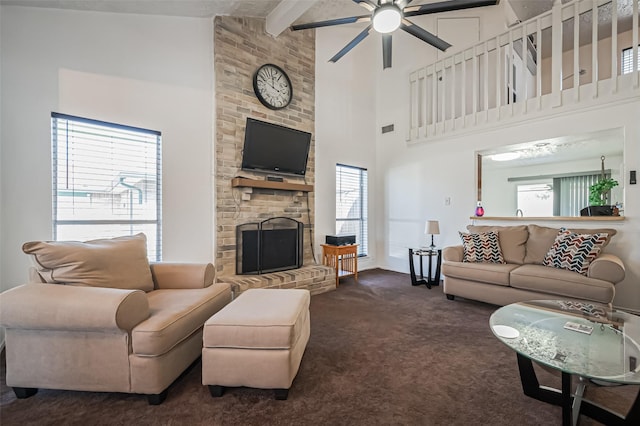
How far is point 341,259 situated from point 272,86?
271cm

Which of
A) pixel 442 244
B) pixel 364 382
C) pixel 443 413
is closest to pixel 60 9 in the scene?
pixel 364 382

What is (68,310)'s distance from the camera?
1.46 metres

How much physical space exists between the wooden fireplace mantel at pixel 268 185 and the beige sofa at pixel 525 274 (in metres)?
2.11

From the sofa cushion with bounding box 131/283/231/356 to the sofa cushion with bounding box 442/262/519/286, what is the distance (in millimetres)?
2603

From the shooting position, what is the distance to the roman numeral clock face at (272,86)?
376cm

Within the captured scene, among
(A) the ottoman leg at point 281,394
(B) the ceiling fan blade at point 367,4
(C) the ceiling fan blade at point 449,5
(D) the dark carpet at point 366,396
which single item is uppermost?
(B) the ceiling fan blade at point 367,4

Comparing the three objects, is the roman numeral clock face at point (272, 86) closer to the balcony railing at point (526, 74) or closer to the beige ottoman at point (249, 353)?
the balcony railing at point (526, 74)

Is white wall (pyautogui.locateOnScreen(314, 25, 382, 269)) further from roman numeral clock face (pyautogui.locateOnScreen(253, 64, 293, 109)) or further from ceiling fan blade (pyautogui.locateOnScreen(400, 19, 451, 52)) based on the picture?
ceiling fan blade (pyautogui.locateOnScreen(400, 19, 451, 52))

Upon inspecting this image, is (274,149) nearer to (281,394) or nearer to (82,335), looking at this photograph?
(82,335)

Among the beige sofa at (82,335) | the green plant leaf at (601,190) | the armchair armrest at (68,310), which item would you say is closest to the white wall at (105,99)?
the beige sofa at (82,335)

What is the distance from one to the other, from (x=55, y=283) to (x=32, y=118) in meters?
1.56

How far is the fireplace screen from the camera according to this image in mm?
3578

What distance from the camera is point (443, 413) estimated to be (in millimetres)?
1488

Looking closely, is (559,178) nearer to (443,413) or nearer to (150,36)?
(443,413)
